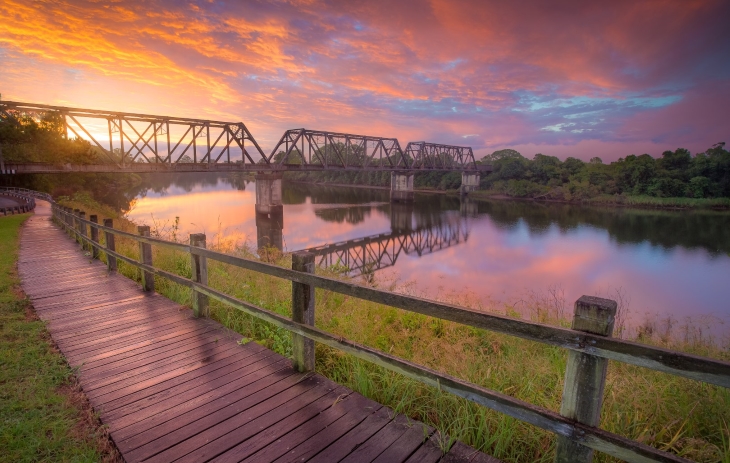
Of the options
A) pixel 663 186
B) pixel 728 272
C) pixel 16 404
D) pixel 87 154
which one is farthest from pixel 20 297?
pixel 663 186

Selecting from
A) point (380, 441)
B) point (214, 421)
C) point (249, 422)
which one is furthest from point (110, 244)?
point (380, 441)

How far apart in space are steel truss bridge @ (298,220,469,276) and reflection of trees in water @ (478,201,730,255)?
8485 mm

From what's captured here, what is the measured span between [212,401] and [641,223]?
1967 inches

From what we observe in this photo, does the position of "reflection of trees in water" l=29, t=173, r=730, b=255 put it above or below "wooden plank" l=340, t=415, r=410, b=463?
below

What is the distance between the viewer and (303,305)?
4.05 meters

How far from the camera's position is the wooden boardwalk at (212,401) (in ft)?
9.87

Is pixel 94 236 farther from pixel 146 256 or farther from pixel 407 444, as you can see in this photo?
pixel 407 444

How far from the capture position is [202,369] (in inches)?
171

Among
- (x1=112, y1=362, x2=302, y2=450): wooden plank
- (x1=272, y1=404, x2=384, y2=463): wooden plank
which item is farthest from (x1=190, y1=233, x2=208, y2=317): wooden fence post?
(x1=272, y1=404, x2=384, y2=463): wooden plank

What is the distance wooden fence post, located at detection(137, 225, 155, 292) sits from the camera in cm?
716

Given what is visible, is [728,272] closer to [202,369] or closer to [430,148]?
[202,369]

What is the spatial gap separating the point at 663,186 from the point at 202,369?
73.0 m

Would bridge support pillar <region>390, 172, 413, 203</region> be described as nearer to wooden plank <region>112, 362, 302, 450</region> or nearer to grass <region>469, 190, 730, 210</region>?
grass <region>469, 190, 730, 210</region>

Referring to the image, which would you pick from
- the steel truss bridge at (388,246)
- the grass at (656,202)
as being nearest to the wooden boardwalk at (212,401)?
the steel truss bridge at (388,246)
